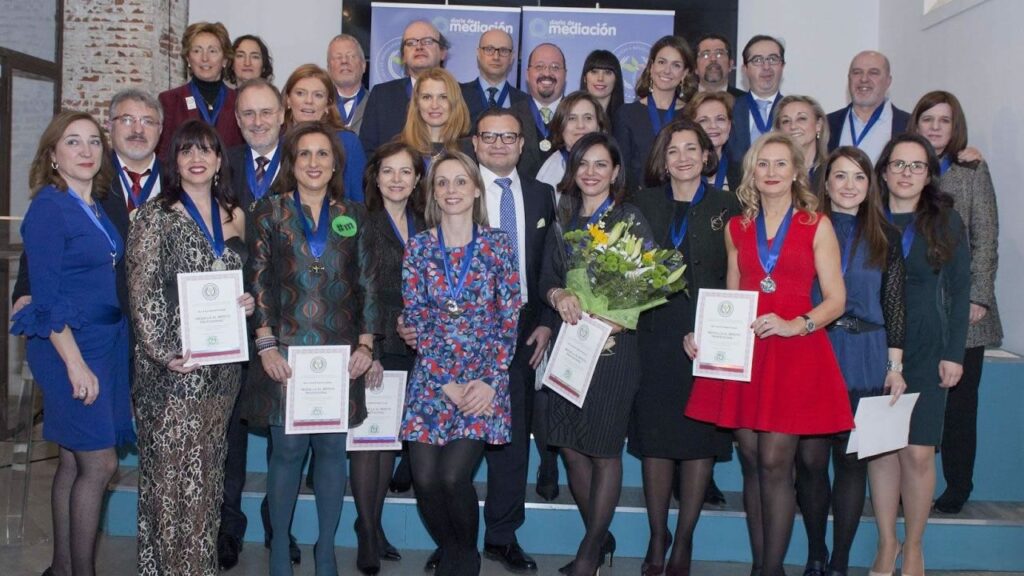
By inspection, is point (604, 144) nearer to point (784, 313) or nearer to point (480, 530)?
point (784, 313)

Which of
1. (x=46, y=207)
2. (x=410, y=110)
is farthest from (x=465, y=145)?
(x=46, y=207)

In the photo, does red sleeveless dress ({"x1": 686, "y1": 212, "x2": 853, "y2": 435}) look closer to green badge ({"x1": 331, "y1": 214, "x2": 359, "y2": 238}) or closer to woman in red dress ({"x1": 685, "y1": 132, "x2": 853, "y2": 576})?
woman in red dress ({"x1": 685, "y1": 132, "x2": 853, "y2": 576})

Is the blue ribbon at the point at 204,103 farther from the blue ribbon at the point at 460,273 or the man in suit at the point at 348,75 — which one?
the blue ribbon at the point at 460,273

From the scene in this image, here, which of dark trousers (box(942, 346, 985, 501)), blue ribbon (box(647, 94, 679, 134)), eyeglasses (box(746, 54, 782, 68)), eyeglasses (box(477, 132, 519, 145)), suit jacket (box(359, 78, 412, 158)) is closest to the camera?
eyeglasses (box(477, 132, 519, 145))

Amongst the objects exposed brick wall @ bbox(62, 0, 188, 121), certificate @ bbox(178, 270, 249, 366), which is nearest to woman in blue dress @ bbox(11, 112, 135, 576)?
certificate @ bbox(178, 270, 249, 366)

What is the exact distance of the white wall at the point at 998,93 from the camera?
595cm

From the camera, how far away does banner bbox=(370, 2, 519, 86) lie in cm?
854

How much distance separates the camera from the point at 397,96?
5.39 meters

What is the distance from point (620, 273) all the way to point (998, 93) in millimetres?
3760

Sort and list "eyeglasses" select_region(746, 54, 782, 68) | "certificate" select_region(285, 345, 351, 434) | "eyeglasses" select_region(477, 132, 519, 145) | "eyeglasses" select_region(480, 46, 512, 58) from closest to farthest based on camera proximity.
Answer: "certificate" select_region(285, 345, 351, 434) → "eyeglasses" select_region(477, 132, 519, 145) → "eyeglasses" select_region(480, 46, 512, 58) → "eyeglasses" select_region(746, 54, 782, 68)

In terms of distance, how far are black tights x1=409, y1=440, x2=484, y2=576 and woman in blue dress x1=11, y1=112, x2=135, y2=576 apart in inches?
46.7

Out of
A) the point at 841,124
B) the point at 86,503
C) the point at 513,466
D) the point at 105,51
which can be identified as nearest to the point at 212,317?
the point at 86,503

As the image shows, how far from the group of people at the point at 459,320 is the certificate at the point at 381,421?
6cm

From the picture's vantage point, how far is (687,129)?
14.0ft
